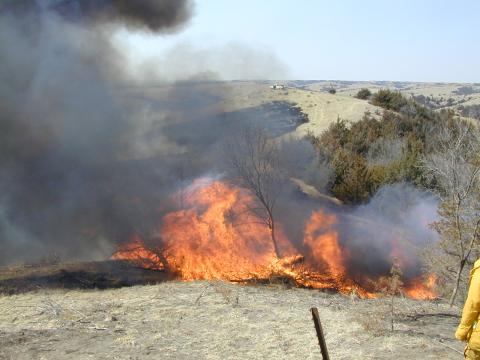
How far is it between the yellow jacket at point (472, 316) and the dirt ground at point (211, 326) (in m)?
2.87

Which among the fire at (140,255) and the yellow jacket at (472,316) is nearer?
the yellow jacket at (472,316)

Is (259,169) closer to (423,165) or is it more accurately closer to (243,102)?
(423,165)

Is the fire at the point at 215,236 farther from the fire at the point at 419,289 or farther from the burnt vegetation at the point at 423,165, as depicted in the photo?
the burnt vegetation at the point at 423,165

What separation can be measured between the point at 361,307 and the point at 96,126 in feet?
50.1

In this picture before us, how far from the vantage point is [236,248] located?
16.1 m

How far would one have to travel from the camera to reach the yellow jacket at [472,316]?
14.3 ft

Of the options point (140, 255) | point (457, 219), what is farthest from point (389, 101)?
point (457, 219)

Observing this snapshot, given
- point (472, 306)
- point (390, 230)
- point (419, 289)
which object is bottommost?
point (419, 289)

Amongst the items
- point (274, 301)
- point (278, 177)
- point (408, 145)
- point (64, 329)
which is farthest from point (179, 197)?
point (408, 145)

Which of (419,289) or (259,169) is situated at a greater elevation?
(259,169)

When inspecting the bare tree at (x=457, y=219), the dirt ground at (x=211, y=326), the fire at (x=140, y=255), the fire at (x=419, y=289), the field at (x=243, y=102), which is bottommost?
the fire at (x=419, y=289)

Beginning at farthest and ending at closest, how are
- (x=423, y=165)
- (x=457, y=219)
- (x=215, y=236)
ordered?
1. (x=423, y=165)
2. (x=215, y=236)
3. (x=457, y=219)

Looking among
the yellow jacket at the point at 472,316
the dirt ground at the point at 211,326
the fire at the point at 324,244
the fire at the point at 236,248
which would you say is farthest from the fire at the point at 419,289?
the yellow jacket at the point at 472,316

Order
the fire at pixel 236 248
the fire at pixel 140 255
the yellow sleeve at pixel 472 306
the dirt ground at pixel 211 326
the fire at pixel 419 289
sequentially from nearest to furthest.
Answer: the yellow sleeve at pixel 472 306 < the dirt ground at pixel 211 326 < the fire at pixel 419 289 < the fire at pixel 236 248 < the fire at pixel 140 255
